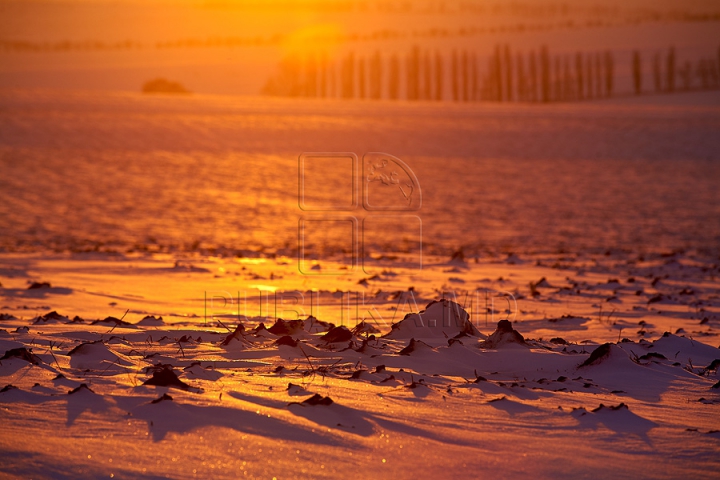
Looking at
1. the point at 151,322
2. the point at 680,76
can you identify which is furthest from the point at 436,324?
the point at 680,76

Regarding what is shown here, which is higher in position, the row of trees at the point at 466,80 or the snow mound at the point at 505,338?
the row of trees at the point at 466,80

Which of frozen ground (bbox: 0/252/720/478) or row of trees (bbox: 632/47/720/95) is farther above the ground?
row of trees (bbox: 632/47/720/95)

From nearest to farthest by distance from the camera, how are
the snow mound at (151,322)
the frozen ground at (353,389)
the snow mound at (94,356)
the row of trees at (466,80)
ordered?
1. the frozen ground at (353,389)
2. the snow mound at (94,356)
3. the snow mound at (151,322)
4. the row of trees at (466,80)

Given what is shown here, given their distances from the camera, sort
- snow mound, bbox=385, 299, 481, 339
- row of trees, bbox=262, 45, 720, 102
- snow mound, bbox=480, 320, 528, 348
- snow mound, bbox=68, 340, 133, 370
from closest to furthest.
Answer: snow mound, bbox=68, 340, 133, 370 → snow mound, bbox=480, 320, 528, 348 → snow mound, bbox=385, 299, 481, 339 → row of trees, bbox=262, 45, 720, 102

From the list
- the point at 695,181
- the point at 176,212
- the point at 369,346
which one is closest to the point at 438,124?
the point at 695,181

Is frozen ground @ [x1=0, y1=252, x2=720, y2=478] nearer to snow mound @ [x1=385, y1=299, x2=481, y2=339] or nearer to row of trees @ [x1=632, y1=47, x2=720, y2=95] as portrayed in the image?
snow mound @ [x1=385, y1=299, x2=481, y2=339]

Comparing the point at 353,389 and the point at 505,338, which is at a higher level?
the point at 505,338

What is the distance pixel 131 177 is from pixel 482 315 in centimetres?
1405

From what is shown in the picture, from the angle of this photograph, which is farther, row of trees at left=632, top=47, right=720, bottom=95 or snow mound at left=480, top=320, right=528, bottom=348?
row of trees at left=632, top=47, right=720, bottom=95

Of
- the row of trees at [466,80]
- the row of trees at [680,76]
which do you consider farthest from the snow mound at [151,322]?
the row of trees at [680,76]

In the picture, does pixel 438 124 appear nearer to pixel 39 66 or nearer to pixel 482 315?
pixel 482 315

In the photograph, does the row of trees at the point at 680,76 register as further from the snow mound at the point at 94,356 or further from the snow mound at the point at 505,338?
the snow mound at the point at 94,356

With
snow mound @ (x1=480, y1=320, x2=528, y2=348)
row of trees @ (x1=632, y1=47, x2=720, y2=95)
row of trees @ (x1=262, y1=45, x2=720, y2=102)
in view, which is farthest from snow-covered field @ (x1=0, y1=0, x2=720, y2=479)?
row of trees @ (x1=632, y1=47, x2=720, y2=95)

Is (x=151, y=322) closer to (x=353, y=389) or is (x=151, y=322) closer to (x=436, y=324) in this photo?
(x=436, y=324)
